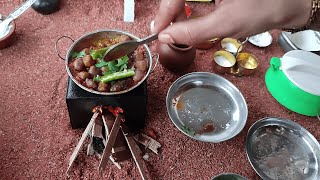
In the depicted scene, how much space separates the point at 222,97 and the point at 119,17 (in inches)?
43.0

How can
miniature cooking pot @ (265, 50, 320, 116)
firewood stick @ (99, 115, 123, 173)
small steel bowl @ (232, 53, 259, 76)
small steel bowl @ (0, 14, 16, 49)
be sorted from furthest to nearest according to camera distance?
small steel bowl @ (232, 53, 259, 76) → small steel bowl @ (0, 14, 16, 49) → miniature cooking pot @ (265, 50, 320, 116) → firewood stick @ (99, 115, 123, 173)

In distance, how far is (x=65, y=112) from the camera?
7.16 feet

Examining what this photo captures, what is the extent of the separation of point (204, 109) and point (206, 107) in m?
0.02

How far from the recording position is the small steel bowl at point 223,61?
2463mm

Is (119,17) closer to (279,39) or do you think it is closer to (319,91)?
(279,39)

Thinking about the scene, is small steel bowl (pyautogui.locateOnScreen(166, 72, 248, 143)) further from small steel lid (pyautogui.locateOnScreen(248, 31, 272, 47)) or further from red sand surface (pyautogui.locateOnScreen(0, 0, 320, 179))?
small steel lid (pyautogui.locateOnScreen(248, 31, 272, 47))

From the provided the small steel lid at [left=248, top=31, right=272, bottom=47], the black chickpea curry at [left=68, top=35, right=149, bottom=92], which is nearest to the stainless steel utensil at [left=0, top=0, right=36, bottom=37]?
the black chickpea curry at [left=68, top=35, right=149, bottom=92]

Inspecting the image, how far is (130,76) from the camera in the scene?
1.90 meters

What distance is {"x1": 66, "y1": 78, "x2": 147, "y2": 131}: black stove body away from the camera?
6.10 feet

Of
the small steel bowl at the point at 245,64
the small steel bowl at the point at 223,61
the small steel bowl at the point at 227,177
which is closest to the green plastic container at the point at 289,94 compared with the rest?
the small steel bowl at the point at 245,64

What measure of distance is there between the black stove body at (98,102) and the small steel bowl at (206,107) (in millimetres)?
239

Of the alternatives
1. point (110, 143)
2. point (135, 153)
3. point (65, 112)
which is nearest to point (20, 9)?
point (65, 112)

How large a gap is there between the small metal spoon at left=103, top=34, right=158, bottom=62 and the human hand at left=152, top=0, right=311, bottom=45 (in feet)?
0.87

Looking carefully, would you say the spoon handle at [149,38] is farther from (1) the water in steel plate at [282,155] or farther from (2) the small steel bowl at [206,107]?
(1) the water in steel plate at [282,155]
